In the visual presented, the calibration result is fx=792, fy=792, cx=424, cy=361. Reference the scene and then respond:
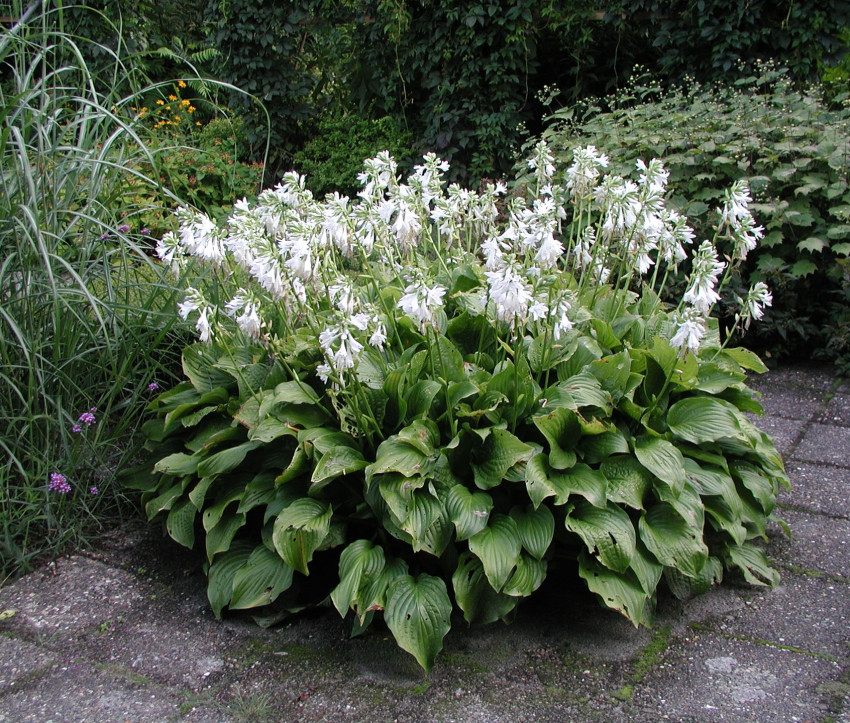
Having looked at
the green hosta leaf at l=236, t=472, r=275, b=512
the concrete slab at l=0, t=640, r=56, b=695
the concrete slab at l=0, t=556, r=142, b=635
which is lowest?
the concrete slab at l=0, t=640, r=56, b=695

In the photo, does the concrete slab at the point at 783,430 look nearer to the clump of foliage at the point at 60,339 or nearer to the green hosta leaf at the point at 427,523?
the green hosta leaf at the point at 427,523

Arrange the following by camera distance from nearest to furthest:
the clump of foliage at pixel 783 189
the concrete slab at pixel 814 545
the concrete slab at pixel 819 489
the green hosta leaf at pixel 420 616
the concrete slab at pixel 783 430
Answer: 1. the green hosta leaf at pixel 420 616
2. the concrete slab at pixel 814 545
3. the concrete slab at pixel 819 489
4. the concrete slab at pixel 783 430
5. the clump of foliage at pixel 783 189

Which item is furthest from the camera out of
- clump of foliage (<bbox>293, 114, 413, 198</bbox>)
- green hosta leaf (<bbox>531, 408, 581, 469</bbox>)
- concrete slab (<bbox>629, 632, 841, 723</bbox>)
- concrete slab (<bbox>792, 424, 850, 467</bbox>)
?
clump of foliage (<bbox>293, 114, 413, 198</bbox>)

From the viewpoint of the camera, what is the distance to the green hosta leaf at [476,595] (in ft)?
7.78

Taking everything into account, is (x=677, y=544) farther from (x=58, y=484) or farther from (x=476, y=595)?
(x=58, y=484)

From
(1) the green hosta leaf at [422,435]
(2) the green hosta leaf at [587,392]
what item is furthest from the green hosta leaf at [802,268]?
(1) the green hosta leaf at [422,435]

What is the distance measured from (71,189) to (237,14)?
5.55m

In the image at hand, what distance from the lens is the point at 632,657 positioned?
7.78ft

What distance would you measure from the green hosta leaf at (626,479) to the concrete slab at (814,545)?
745 mm

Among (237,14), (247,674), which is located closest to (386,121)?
(237,14)

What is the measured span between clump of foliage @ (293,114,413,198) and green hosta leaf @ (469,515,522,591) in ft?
18.7

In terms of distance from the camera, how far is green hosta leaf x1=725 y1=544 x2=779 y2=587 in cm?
268

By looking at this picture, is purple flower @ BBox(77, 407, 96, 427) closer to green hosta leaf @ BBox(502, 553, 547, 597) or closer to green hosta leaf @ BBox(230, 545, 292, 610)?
green hosta leaf @ BBox(230, 545, 292, 610)

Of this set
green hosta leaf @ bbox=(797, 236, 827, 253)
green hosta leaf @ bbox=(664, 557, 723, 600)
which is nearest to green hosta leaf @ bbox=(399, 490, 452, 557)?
green hosta leaf @ bbox=(664, 557, 723, 600)
